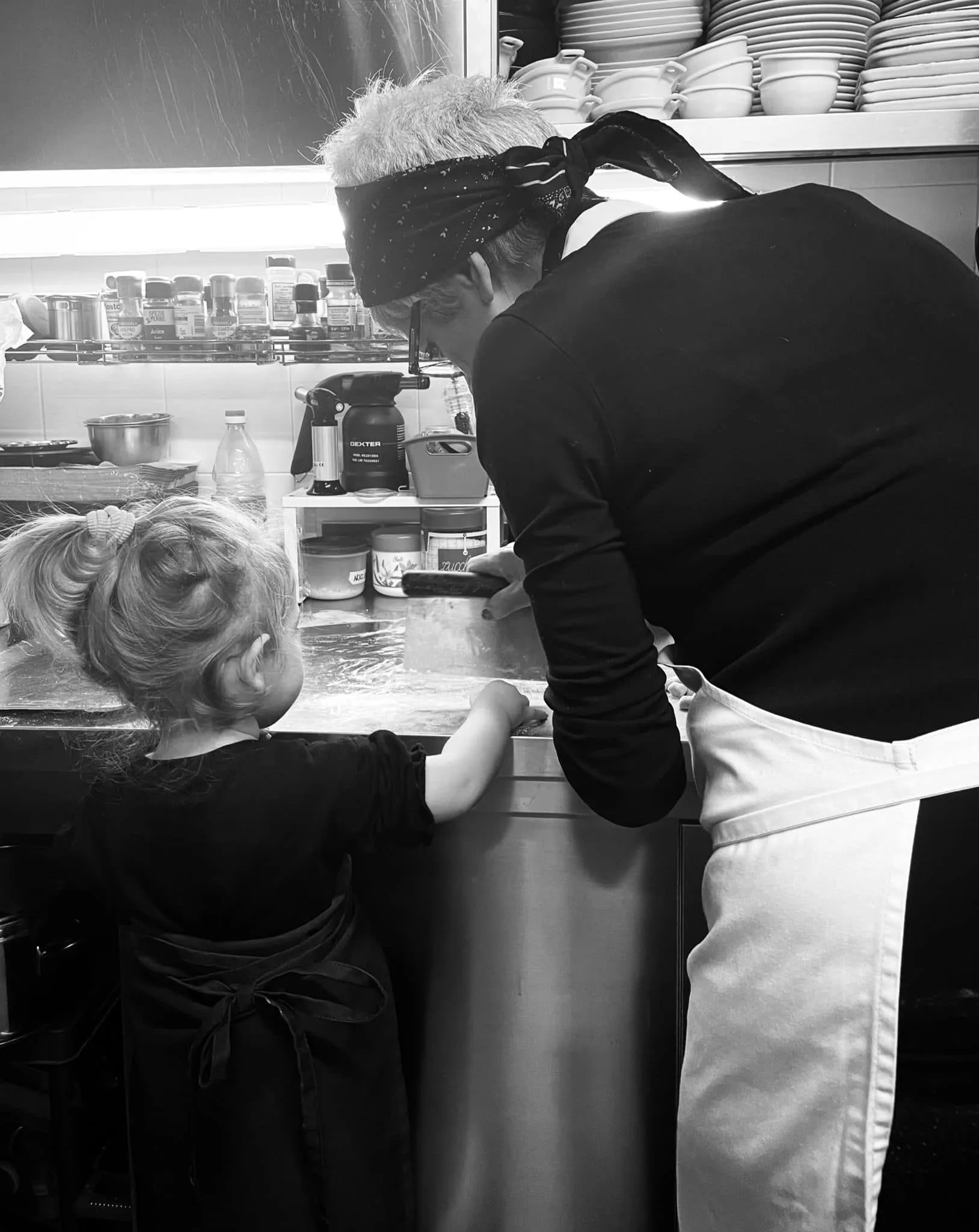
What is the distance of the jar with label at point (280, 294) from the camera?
167 cm

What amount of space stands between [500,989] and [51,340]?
1284mm

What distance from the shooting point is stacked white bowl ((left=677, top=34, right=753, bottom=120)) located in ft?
5.07

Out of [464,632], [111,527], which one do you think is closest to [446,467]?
[464,632]

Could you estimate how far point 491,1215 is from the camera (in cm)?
125

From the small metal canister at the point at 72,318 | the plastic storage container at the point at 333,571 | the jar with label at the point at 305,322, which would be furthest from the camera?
the plastic storage container at the point at 333,571

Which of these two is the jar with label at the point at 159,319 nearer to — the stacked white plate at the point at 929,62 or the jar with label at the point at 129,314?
the jar with label at the point at 129,314

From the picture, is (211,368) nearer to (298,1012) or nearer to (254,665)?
(254,665)

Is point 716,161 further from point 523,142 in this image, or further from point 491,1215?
point 491,1215

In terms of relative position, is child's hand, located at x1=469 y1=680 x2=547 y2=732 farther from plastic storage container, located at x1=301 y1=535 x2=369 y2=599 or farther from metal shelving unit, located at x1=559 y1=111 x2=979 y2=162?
metal shelving unit, located at x1=559 y1=111 x2=979 y2=162

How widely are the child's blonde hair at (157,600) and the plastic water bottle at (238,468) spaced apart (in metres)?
0.90

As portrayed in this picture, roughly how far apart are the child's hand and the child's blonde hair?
0.24 meters

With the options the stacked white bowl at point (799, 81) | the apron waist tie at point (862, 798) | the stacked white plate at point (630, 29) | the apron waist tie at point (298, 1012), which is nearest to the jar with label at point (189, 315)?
the stacked white plate at point (630, 29)

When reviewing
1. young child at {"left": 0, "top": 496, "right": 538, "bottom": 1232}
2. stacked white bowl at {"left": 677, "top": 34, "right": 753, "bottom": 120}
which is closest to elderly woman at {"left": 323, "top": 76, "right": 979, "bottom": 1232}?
young child at {"left": 0, "top": 496, "right": 538, "bottom": 1232}

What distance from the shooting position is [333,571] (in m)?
1.85
